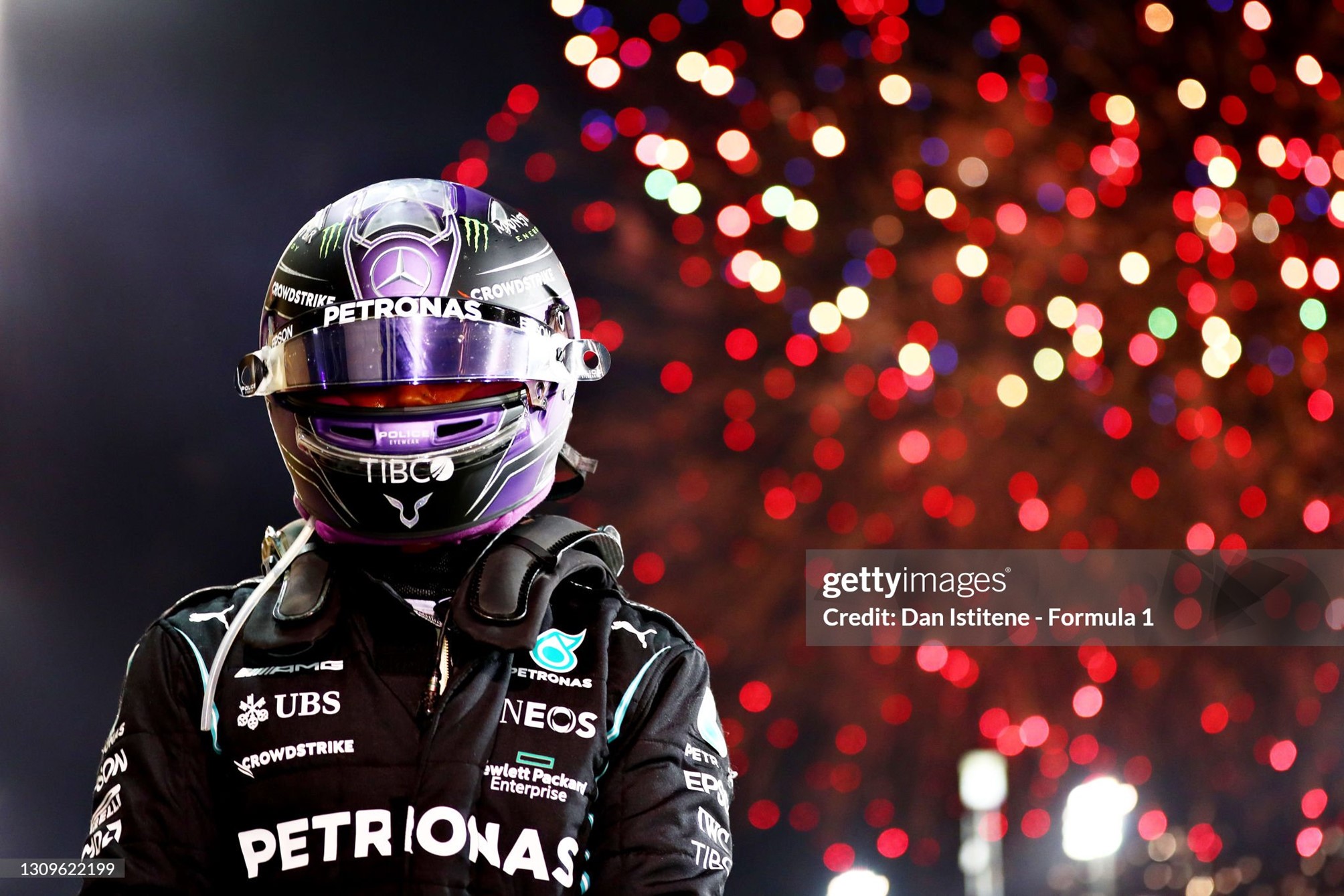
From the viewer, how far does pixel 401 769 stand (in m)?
0.95

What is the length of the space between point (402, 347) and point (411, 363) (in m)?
0.02

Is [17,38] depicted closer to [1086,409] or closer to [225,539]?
[225,539]

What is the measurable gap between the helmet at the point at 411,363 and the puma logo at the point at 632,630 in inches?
5.9

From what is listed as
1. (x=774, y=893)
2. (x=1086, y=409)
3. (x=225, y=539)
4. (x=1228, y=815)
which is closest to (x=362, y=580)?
(x=225, y=539)

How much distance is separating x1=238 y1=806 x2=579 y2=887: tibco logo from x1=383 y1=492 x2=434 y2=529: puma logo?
25cm

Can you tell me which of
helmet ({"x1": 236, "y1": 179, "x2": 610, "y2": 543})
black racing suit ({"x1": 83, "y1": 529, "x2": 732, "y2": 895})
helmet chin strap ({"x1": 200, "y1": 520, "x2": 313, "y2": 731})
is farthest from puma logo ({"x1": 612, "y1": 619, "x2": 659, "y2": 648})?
helmet chin strap ({"x1": 200, "y1": 520, "x2": 313, "y2": 731})

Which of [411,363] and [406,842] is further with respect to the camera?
[411,363]

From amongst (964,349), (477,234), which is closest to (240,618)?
(477,234)

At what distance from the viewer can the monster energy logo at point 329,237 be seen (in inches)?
42.9

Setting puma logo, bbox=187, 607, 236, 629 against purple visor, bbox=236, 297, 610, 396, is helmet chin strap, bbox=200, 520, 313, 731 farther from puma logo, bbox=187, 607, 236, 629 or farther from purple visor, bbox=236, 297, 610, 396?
purple visor, bbox=236, 297, 610, 396

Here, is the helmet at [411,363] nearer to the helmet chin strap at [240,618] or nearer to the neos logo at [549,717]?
the helmet chin strap at [240,618]

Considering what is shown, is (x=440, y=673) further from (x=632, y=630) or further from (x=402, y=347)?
(x=402, y=347)

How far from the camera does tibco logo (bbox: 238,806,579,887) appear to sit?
0.93 metres

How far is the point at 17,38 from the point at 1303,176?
9.28 ft
